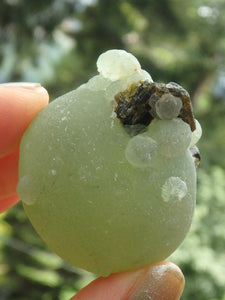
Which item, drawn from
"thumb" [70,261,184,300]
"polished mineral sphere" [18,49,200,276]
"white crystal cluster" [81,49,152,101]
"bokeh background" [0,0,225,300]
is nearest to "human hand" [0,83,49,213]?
"polished mineral sphere" [18,49,200,276]

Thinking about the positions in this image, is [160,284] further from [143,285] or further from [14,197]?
[14,197]

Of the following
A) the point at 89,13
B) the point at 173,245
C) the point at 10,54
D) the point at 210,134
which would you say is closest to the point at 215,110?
the point at 210,134

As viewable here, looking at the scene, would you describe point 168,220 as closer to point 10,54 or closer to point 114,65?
point 114,65

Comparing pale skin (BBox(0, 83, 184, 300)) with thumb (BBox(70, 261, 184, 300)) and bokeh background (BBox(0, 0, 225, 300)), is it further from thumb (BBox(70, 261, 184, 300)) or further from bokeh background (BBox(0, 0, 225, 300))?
bokeh background (BBox(0, 0, 225, 300))

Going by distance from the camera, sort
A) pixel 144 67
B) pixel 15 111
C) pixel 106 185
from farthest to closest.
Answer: pixel 144 67 → pixel 15 111 → pixel 106 185

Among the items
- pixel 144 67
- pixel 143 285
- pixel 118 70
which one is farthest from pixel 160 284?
pixel 144 67

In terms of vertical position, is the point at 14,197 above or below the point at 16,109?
below

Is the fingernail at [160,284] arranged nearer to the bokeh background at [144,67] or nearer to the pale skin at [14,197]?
the pale skin at [14,197]
